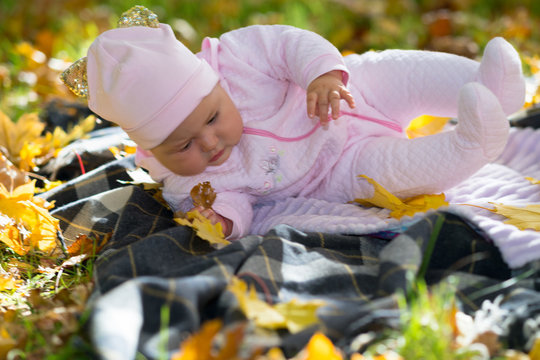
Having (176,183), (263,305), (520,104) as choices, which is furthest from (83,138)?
(520,104)

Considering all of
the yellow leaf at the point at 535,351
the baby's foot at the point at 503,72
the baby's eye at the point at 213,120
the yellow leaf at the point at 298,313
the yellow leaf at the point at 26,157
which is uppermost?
the baby's foot at the point at 503,72

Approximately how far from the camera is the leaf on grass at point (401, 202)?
1517 millimetres

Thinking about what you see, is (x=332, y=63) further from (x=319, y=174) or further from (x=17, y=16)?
(x=17, y=16)

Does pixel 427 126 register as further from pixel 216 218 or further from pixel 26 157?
pixel 26 157

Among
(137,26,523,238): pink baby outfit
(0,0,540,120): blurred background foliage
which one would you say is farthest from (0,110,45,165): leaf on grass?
(0,0,540,120): blurred background foliage

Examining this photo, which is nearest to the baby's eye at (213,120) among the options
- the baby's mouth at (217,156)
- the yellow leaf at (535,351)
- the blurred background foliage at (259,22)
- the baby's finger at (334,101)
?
the baby's mouth at (217,156)

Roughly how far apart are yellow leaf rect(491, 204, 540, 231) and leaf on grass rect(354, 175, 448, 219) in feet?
0.57

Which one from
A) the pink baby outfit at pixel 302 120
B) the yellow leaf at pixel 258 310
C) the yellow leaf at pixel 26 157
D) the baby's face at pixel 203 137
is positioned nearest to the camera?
the yellow leaf at pixel 258 310

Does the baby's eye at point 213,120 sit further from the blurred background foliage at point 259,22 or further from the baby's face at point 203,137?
the blurred background foliage at point 259,22

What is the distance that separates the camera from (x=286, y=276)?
1.16 m

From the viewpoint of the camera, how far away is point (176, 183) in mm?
1684

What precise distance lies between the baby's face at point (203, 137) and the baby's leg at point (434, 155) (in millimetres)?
384

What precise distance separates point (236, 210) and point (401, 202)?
1.62ft

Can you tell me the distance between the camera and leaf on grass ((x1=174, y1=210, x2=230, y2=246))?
4.56 ft
